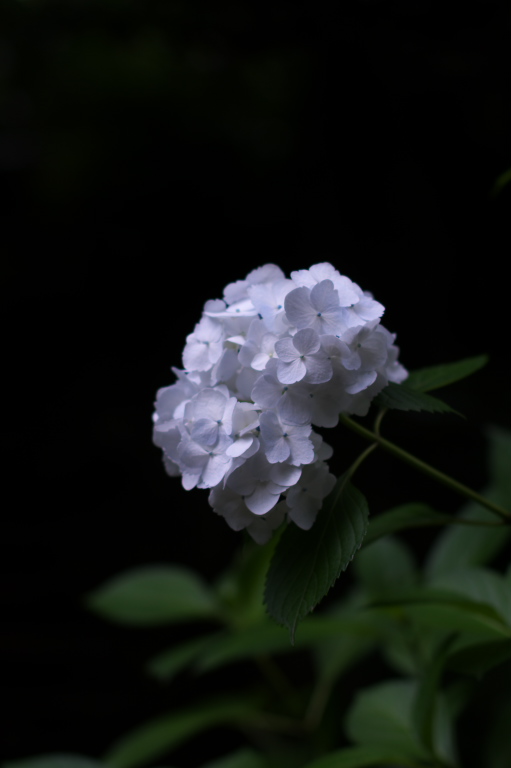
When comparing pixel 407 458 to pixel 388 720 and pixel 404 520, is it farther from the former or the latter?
pixel 388 720

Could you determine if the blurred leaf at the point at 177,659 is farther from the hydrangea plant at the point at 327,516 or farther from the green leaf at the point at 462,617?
the green leaf at the point at 462,617

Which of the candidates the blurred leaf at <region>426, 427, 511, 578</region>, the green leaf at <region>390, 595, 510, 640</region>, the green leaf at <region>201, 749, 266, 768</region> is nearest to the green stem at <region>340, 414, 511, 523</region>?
the green leaf at <region>390, 595, 510, 640</region>

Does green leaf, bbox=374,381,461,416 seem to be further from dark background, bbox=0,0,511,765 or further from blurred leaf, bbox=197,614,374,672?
dark background, bbox=0,0,511,765

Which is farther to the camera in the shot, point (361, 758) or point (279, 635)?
point (279, 635)

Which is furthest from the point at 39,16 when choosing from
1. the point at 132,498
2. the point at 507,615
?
the point at 507,615

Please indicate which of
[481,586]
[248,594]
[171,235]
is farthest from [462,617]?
[171,235]

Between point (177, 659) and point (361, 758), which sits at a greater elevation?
point (361, 758)

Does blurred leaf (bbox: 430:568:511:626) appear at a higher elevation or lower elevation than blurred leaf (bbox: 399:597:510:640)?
lower
